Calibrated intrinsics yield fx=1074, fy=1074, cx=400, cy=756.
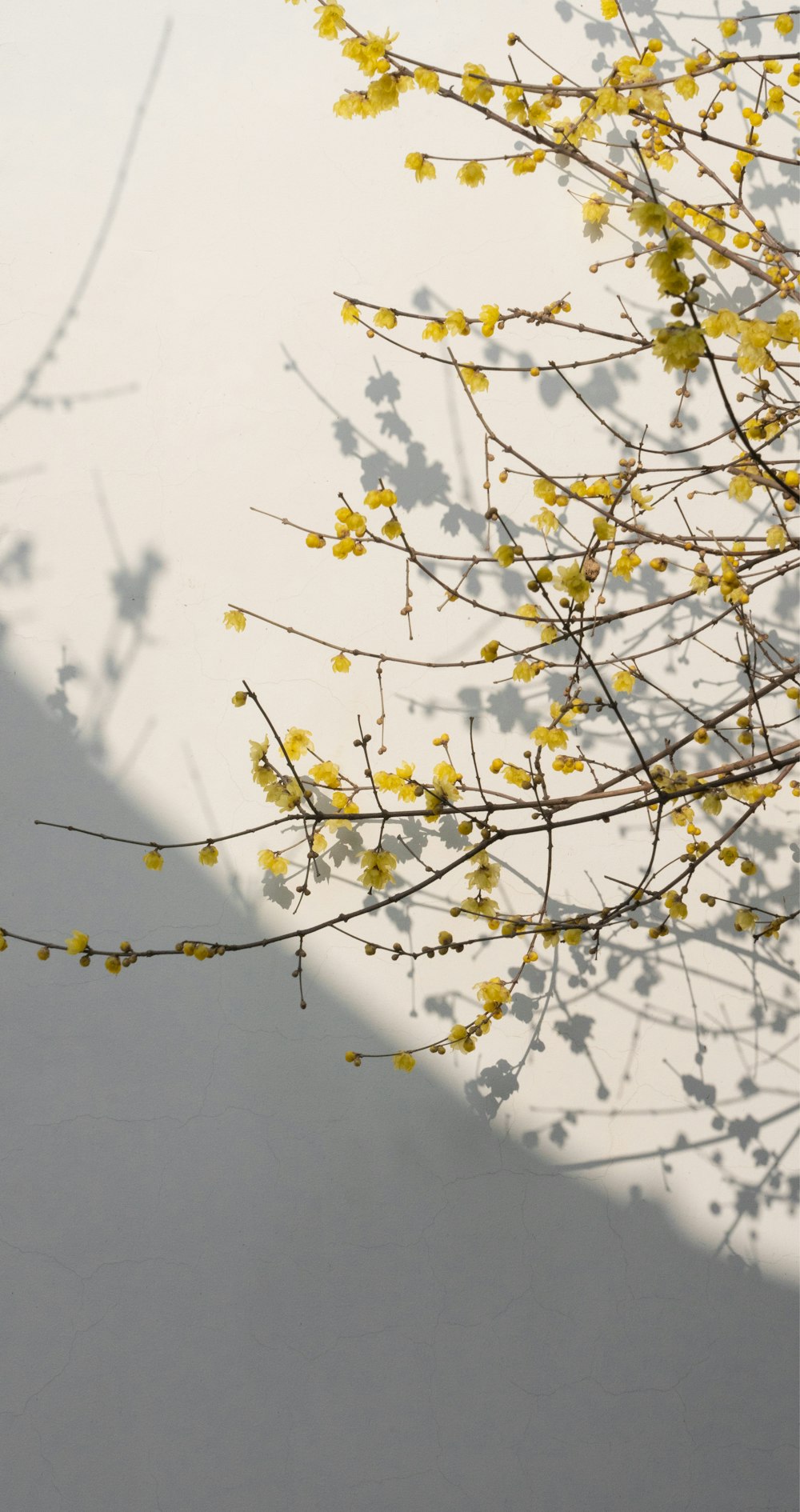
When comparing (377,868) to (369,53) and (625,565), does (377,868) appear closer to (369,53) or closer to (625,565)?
(625,565)

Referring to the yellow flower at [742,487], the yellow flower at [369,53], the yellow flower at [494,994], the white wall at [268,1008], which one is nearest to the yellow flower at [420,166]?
the yellow flower at [369,53]

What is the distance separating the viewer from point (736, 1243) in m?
1.83

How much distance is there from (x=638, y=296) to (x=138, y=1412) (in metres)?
2.09

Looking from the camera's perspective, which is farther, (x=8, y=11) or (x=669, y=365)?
(x=8, y=11)

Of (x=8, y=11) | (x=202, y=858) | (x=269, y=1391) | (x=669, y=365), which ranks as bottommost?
(x=269, y=1391)

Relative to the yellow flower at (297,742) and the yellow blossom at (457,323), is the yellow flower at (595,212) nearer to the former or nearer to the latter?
the yellow blossom at (457,323)

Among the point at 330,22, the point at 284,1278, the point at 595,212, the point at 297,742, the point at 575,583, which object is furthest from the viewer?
the point at 595,212

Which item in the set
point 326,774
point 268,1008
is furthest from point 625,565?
point 268,1008

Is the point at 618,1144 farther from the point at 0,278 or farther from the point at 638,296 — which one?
the point at 0,278

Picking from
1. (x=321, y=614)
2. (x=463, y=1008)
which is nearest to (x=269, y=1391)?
(x=463, y=1008)

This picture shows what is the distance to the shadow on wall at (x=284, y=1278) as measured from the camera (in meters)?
1.71

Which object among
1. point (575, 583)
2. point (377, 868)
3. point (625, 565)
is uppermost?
point (625, 565)

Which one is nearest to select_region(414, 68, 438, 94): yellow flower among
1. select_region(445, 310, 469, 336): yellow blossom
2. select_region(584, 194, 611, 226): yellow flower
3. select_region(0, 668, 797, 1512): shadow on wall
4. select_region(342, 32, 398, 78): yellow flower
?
select_region(342, 32, 398, 78): yellow flower

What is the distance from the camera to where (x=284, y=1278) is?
174 centimetres
